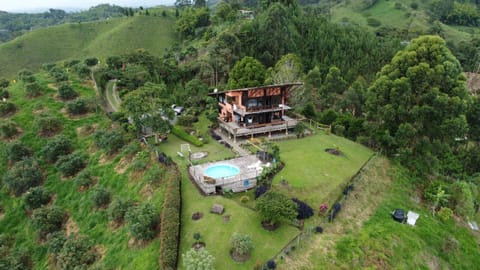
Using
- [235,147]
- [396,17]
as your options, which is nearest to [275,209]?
[235,147]

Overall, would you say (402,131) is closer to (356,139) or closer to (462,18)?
(356,139)

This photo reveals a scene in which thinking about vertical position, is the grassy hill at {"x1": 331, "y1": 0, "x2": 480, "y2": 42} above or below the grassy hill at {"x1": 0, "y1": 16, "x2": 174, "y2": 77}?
above

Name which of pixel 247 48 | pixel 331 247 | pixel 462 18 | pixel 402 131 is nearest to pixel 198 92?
pixel 247 48

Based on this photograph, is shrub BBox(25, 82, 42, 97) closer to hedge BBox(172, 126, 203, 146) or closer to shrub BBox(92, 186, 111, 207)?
hedge BBox(172, 126, 203, 146)

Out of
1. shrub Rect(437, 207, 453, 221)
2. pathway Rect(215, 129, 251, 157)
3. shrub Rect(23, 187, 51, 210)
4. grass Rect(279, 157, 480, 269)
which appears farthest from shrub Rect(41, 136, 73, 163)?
shrub Rect(437, 207, 453, 221)

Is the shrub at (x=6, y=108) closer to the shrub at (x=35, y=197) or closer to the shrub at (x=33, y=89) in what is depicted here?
the shrub at (x=33, y=89)
